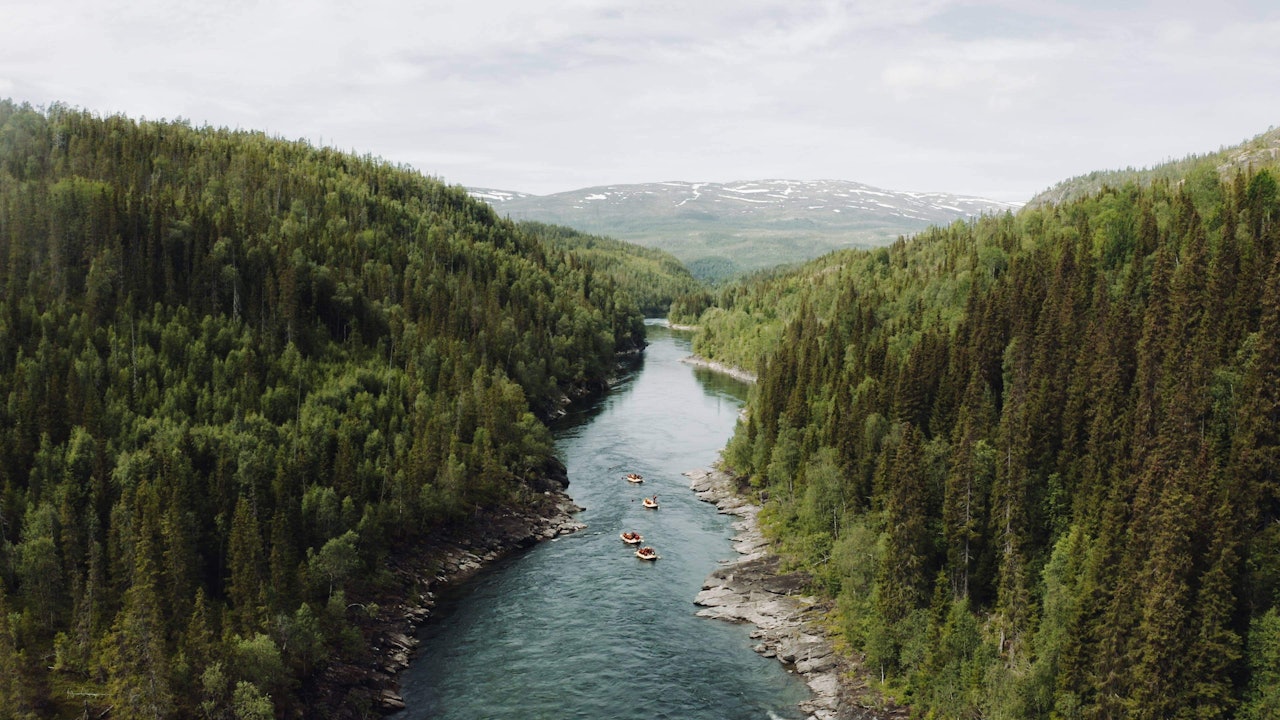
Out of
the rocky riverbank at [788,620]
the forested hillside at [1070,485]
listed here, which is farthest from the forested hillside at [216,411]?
the forested hillside at [1070,485]

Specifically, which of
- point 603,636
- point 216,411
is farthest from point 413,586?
point 216,411

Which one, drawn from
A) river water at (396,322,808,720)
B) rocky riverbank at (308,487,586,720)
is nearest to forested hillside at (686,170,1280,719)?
river water at (396,322,808,720)

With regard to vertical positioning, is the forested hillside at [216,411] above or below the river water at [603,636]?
above

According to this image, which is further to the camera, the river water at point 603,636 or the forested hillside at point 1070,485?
the river water at point 603,636

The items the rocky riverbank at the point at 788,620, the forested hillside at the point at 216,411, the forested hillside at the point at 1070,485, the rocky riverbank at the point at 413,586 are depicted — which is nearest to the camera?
the forested hillside at the point at 1070,485

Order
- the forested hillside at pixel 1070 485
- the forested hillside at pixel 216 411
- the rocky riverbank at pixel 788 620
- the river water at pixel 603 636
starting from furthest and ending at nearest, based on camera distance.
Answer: the river water at pixel 603 636 < the rocky riverbank at pixel 788 620 < the forested hillside at pixel 216 411 < the forested hillside at pixel 1070 485

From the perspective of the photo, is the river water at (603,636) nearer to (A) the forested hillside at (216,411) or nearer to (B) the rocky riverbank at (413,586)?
(B) the rocky riverbank at (413,586)

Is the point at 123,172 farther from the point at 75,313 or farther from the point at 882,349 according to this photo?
the point at 882,349
